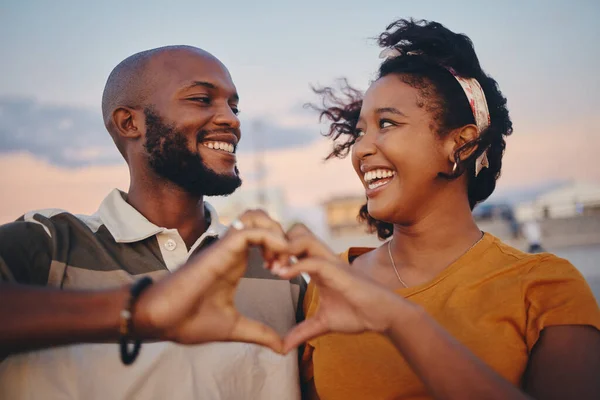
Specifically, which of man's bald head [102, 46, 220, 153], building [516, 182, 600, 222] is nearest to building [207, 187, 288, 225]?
building [516, 182, 600, 222]

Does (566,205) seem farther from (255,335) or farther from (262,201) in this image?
(255,335)

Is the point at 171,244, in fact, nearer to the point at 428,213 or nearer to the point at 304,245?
the point at 304,245

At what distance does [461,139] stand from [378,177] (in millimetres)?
492

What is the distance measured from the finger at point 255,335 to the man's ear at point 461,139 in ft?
4.75

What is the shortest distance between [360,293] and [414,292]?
33.7 inches

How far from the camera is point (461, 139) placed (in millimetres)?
2826

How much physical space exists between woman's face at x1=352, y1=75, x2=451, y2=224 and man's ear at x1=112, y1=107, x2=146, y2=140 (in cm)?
146

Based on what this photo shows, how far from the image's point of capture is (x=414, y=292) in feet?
8.64

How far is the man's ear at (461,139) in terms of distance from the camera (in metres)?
2.80

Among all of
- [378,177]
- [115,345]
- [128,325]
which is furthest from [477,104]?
[115,345]

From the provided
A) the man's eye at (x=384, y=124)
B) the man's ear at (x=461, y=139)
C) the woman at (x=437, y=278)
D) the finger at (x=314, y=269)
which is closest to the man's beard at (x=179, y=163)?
the woman at (x=437, y=278)

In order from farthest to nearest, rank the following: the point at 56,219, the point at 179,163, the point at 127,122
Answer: the point at 127,122 < the point at 179,163 < the point at 56,219

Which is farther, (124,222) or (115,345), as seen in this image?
(124,222)

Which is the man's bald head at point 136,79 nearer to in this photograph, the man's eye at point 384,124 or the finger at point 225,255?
the man's eye at point 384,124
